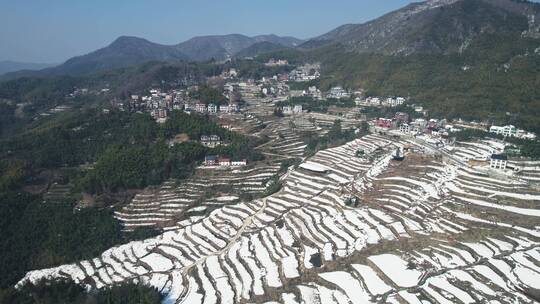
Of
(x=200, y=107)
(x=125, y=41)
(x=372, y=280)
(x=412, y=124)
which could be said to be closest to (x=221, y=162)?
(x=200, y=107)

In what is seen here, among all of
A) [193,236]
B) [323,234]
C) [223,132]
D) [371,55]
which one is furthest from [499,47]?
[193,236]

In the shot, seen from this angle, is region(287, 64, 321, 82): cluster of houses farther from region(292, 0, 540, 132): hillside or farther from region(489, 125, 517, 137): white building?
region(489, 125, 517, 137): white building

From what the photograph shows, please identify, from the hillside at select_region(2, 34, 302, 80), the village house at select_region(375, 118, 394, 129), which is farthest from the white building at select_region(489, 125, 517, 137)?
the hillside at select_region(2, 34, 302, 80)

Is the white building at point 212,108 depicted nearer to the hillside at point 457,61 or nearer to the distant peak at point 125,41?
the hillside at point 457,61

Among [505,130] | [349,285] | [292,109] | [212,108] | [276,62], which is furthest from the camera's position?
[276,62]

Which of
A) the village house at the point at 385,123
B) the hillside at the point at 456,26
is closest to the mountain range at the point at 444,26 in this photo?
the hillside at the point at 456,26

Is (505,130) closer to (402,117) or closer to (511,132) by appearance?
(511,132)
